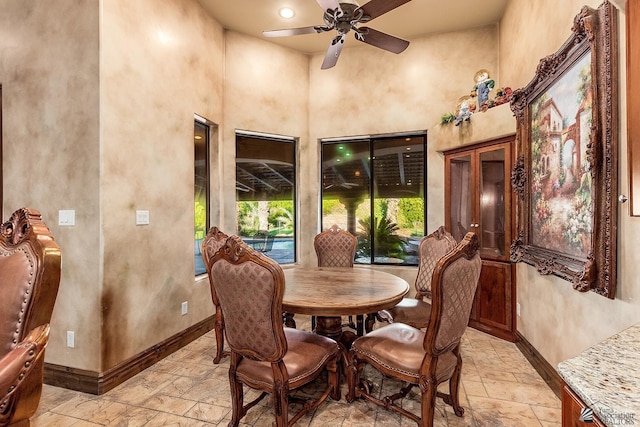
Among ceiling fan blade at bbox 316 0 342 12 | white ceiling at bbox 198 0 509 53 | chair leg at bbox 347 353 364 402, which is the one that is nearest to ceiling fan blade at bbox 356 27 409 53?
ceiling fan blade at bbox 316 0 342 12

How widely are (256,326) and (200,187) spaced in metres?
2.56

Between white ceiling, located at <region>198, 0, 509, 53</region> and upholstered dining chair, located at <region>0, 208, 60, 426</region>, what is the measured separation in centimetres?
330

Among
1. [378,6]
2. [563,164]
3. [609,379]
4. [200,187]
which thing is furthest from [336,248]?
[609,379]

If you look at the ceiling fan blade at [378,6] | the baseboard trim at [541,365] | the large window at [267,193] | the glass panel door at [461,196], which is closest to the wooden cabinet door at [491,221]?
the glass panel door at [461,196]

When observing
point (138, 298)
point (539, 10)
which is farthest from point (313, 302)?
point (539, 10)

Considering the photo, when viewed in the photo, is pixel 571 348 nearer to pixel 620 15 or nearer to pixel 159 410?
pixel 620 15

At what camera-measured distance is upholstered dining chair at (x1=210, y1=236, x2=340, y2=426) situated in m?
1.57

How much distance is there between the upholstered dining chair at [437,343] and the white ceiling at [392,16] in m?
3.08

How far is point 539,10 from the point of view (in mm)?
→ 2619

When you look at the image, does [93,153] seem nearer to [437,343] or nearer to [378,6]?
[378,6]

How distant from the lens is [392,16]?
3.74 m

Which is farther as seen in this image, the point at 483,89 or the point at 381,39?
the point at 483,89

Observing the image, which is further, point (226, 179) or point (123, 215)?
point (226, 179)

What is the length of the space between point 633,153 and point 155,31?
11.4ft
